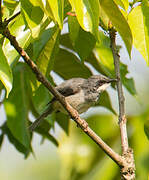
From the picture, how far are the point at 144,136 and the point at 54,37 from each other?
1096mm

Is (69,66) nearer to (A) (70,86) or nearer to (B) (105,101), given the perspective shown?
(A) (70,86)

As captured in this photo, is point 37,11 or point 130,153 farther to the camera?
point 130,153

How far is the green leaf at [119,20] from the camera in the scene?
8.04ft

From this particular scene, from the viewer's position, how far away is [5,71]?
88.4 inches

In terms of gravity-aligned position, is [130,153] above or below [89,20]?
below

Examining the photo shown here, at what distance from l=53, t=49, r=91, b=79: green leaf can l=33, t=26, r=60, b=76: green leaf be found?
0.95m

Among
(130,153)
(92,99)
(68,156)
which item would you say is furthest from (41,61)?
(92,99)

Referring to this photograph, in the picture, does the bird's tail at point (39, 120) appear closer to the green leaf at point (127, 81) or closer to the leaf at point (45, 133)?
the leaf at point (45, 133)

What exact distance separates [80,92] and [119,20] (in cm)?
229

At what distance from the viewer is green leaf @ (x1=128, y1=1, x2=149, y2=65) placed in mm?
2584

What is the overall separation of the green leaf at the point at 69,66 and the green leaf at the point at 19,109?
1.30 feet

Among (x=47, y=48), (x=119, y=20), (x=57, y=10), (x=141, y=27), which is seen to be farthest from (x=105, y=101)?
A: (x=57, y=10)

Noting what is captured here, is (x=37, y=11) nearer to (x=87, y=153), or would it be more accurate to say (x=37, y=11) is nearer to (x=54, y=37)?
(x=54, y=37)

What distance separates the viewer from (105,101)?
4.25 m
